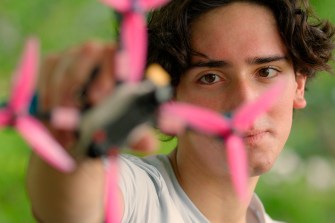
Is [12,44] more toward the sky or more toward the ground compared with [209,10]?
more toward the ground

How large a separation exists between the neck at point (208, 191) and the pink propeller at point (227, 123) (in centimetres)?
36

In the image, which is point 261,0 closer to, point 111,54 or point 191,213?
point 191,213

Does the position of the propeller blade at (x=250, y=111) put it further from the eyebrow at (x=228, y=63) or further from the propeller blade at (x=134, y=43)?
the eyebrow at (x=228, y=63)

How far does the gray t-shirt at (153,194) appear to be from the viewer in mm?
548

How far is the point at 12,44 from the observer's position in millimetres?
1257

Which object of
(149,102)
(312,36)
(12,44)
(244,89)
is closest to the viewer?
(149,102)

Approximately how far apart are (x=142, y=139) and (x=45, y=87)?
0.06 metres

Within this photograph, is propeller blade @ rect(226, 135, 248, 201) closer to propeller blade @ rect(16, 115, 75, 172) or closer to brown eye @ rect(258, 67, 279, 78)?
propeller blade @ rect(16, 115, 75, 172)

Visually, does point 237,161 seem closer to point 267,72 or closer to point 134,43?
point 134,43

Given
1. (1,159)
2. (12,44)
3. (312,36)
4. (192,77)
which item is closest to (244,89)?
(192,77)

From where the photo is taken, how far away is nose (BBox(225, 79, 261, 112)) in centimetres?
58

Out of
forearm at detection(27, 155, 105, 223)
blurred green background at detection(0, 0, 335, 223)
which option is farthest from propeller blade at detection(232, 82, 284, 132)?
blurred green background at detection(0, 0, 335, 223)

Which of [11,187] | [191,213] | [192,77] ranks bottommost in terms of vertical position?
[11,187]

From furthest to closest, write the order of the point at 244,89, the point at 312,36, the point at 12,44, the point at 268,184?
the point at 268,184
the point at 12,44
the point at 312,36
the point at 244,89
